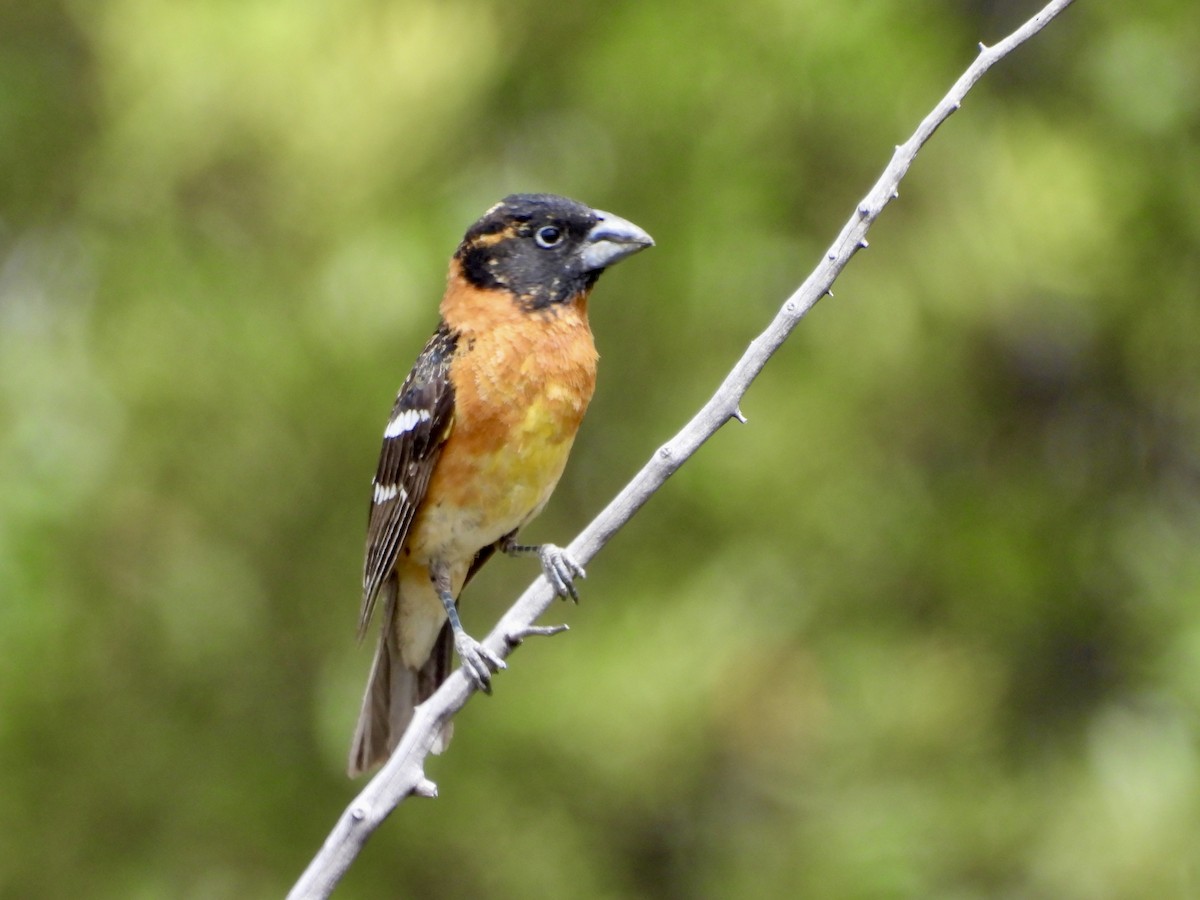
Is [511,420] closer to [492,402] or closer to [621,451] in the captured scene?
[492,402]

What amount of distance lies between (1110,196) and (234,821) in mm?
3753

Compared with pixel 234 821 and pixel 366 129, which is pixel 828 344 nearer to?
pixel 366 129

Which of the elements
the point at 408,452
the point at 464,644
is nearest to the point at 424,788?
the point at 464,644

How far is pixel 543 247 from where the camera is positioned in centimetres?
301

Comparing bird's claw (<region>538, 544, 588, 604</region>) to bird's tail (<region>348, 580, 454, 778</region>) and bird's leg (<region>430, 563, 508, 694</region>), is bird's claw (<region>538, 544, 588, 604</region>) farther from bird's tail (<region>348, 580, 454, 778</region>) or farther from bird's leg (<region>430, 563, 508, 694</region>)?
bird's tail (<region>348, 580, 454, 778</region>)

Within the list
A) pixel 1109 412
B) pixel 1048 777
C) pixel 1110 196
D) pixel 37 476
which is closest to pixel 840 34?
pixel 1110 196

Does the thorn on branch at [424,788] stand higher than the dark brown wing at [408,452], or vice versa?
the dark brown wing at [408,452]

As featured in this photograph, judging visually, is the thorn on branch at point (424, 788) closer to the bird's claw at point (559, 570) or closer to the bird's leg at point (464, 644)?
the bird's leg at point (464, 644)

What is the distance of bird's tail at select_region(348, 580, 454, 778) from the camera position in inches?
127

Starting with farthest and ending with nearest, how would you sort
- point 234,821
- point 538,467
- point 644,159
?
point 644,159 < point 234,821 < point 538,467

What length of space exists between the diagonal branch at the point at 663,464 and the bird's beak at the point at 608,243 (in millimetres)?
829

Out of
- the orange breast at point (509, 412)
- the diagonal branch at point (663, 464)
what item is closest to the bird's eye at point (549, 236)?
the orange breast at point (509, 412)

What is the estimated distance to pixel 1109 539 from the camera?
601 cm

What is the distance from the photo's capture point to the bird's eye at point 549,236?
3.00m
